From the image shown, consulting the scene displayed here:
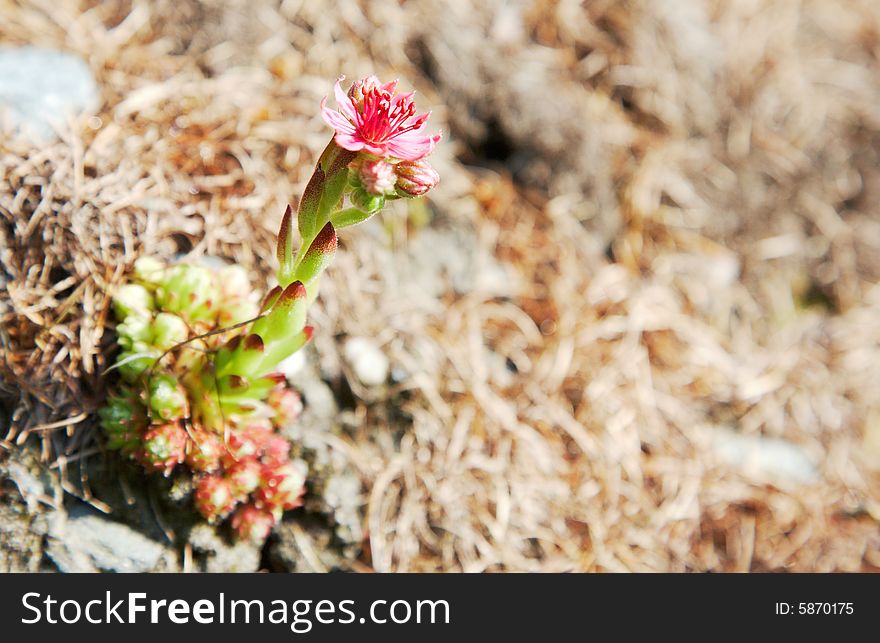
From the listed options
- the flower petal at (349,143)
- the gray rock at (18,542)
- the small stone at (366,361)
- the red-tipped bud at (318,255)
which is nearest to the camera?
the flower petal at (349,143)

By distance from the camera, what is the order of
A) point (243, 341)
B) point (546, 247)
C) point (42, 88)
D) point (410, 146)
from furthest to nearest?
point (546, 247)
point (42, 88)
point (243, 341)
point (410, 146)

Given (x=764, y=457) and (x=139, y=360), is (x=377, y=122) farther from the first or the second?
(x=764, y=457)

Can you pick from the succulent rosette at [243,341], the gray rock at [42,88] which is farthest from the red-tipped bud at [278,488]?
the gray rock at [42,88]

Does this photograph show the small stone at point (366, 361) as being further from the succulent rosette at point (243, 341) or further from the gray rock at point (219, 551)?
the gray rock at point (219, 551)

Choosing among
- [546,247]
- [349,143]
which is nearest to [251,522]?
[349,143]

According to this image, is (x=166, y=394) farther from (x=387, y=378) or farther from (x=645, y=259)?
(x=645, y=259)

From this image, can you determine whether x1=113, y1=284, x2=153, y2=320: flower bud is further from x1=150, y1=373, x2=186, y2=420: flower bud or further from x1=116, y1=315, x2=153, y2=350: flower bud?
x1=150, y1=373, x2=186, y2=420: flower bud

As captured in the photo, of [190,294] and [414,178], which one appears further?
[190,294]

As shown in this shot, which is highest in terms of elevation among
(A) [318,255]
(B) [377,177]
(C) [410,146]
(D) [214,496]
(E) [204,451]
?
(C) [410,146]
